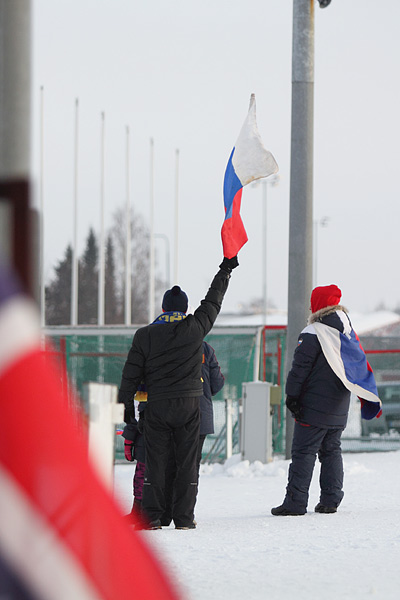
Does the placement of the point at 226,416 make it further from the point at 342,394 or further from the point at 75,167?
the point at 75,167

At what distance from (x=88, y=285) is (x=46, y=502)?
68.7 metres

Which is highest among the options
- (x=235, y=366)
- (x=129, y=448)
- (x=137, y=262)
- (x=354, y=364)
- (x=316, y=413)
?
(x=137, y=262)

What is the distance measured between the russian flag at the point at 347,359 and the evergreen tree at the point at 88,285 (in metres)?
56.0

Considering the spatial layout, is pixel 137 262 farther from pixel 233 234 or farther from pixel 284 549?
pixel 284 549

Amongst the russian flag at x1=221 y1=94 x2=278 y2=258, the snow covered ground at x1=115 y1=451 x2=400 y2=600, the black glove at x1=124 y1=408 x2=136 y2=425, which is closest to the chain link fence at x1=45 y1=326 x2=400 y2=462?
the snow covered ground at x1=115 y1=451 x2=400 y2=600

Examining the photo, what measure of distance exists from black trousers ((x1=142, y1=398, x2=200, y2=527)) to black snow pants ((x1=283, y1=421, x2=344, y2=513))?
2.87 feet

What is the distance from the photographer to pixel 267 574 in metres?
4.73

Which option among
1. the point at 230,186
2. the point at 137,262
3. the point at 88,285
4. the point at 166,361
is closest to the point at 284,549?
the point at 166,361

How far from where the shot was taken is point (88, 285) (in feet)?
228

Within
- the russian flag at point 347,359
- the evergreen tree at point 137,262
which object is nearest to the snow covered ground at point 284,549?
the russian flag at point 347,359

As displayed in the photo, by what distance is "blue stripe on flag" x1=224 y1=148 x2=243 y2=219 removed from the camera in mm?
7492

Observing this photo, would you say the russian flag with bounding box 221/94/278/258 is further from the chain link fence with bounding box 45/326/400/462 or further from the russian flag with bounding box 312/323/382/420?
the chain link fence with bounding box 45/326/400/462

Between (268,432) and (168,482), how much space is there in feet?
15.7

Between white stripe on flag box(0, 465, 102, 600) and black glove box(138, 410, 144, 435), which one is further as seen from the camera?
black glove box(138, 410, 144, 435)
